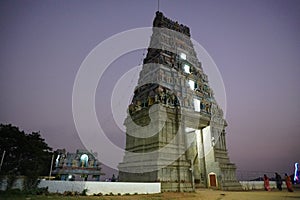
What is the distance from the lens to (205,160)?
26.8 meters

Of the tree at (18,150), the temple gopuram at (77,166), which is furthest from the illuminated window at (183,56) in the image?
the tree at (18,150)

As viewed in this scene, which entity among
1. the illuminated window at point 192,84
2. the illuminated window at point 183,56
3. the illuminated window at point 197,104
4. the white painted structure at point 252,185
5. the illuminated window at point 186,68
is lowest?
the white painted structure at point 252,185

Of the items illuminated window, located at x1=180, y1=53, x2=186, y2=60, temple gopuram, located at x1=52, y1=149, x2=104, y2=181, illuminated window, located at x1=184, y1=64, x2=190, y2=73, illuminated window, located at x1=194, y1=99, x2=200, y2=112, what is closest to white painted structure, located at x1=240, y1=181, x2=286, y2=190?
illuminated window, located at x1=194, y1=99, x2=200, y2=112

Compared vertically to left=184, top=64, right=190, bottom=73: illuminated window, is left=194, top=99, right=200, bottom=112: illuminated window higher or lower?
lower

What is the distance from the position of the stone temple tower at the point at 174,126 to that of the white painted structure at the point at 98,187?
3.45m

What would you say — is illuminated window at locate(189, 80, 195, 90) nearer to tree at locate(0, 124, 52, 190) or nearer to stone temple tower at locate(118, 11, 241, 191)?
stone temple tower at locate(118, 11, 241, 191)

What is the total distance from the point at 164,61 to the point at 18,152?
884 inches

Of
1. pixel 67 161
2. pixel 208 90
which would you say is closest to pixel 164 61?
pixel 208 90

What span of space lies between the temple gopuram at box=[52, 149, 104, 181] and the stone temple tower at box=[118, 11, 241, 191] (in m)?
11.3

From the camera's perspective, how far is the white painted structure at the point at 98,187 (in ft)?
46.2

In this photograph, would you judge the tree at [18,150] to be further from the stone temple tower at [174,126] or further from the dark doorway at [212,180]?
the dark doorway at [212,180]

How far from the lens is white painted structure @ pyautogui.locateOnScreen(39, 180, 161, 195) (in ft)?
46.2

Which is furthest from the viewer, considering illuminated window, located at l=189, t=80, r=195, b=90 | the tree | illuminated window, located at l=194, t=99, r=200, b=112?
illuminated window, located at l=189, t=80, r=195, b=90

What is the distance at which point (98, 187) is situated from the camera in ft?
48.9
